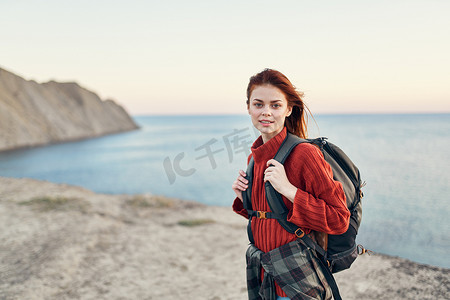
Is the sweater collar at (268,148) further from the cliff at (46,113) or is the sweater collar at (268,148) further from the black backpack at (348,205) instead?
the cliff at (46,113)

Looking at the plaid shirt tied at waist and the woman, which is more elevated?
the woman

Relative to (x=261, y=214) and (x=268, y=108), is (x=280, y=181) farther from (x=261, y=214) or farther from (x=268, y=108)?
(x=268, y=108)

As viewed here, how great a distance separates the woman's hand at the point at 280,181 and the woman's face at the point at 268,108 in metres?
0.31

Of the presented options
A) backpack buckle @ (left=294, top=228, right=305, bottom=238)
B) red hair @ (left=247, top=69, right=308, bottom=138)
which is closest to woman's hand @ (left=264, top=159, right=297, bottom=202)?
backpack buckle @ (left=294, top=228, right=305, bottom=238)

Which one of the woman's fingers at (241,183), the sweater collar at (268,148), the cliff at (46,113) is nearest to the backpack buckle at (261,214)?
the woman's fingers at (241,183)

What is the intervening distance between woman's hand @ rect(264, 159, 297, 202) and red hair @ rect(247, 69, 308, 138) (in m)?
0.50

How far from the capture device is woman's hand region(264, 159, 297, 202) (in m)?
1.98

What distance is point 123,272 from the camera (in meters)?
6.32

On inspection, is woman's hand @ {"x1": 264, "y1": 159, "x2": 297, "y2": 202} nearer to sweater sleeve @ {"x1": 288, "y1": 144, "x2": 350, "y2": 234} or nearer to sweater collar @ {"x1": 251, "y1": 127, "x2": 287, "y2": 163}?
sweater sleeve @ {"x1": 288, "y1": 144, "x2": 350, "y2": 234}

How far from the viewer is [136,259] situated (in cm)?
696

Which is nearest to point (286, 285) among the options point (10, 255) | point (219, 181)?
point (10, 255)

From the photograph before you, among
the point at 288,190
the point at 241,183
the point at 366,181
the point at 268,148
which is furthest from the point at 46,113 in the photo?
the point at 288,190

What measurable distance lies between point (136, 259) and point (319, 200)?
5.94 m

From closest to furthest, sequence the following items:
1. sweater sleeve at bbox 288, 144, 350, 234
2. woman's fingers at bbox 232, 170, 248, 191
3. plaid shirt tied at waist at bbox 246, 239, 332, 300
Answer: sweater sleeve at bbox 288, 144, 350, 234, plaid shirt tied at waist at bbox 246, 239, 332, 300, woman's fingers at bbox 232, 170, 248, 191
